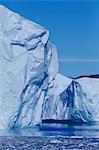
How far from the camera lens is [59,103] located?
563 inches

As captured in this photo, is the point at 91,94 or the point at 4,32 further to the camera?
the point at 91,94

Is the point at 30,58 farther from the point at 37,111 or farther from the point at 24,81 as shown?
the point at 37,111

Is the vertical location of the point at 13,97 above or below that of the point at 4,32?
below

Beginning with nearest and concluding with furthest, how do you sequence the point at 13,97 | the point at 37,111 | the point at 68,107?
the point at 13,97 → the point at 37,111 → the point at 68,107

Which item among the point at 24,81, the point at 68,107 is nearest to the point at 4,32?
the point at 24,81

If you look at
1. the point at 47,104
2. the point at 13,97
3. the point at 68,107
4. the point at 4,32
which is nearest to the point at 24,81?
the point at 13,97

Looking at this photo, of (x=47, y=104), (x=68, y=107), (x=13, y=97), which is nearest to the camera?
(x=13, y=97)

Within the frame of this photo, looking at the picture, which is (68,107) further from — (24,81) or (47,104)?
(24,81)

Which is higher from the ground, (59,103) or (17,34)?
(17,34)

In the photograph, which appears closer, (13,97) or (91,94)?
(13,97)

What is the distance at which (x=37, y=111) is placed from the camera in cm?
1072

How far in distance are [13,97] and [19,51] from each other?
1031 mm

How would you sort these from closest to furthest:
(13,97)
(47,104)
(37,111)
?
(13,97) → (37,111) → (47,104)

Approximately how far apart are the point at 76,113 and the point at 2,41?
18.9 feet
